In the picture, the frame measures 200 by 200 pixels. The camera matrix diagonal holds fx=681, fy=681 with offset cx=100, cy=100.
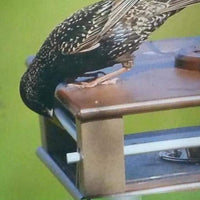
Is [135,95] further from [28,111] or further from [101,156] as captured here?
[28,111]

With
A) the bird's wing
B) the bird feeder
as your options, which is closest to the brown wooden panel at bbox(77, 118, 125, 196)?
the bird feeder

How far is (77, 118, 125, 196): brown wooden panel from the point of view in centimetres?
74

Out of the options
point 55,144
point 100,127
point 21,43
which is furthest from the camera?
point 21,43

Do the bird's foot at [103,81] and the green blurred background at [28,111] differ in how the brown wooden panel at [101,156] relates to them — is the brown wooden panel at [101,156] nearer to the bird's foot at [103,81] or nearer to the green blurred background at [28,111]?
the bird's foot at [103,81]

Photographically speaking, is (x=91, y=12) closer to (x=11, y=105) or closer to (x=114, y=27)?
(x=114, y=27)

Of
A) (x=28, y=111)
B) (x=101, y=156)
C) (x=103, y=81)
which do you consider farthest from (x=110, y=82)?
(x=28, y=111)

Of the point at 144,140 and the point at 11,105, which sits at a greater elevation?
the point at 144,140

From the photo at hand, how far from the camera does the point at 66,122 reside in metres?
0.85

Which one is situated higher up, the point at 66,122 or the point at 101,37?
the point at 101,37

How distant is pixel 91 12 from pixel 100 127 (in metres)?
0.16

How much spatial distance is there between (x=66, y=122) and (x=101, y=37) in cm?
12

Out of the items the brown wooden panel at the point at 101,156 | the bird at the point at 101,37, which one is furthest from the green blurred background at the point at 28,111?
the brown wooden panel at the point at 101,156

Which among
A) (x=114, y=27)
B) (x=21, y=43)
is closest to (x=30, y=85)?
(x=114, y=27)

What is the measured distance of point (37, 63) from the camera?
0.85m
